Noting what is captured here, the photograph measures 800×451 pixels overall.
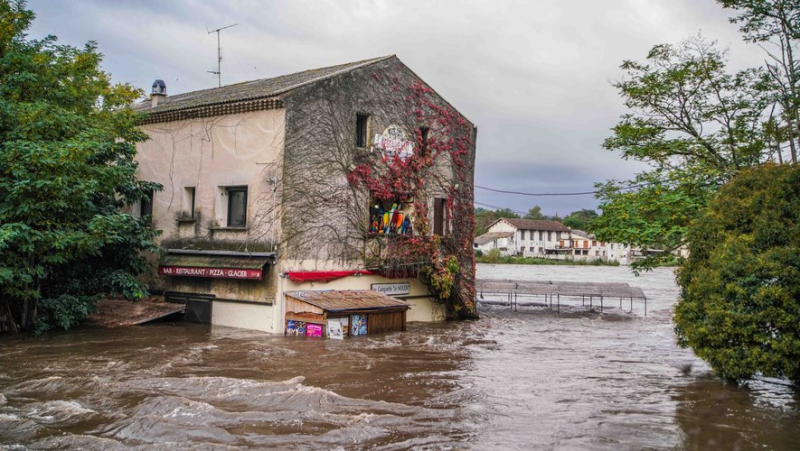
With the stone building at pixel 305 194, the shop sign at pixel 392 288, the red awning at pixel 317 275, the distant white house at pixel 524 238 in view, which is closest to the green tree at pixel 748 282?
the red awning at pixel 317 275

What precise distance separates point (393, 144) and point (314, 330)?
7278 mm

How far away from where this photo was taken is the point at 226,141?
1948cm

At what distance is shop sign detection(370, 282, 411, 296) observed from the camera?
21.1 meters

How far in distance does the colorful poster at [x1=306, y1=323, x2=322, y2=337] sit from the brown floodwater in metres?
0.55

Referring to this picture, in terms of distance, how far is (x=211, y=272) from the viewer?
18609 mm

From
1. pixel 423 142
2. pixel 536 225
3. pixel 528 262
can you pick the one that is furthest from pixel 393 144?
pixel 536 225

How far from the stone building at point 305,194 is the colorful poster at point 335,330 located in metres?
1.50

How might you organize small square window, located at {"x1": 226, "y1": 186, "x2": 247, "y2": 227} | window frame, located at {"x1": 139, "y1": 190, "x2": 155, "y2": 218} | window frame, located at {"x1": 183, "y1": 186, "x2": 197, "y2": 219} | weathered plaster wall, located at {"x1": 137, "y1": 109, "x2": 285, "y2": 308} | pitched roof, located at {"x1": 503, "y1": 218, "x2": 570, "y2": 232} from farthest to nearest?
pitched roof, located at {"x1": 503, "y1": 218, "x2": 570, "y2": 232}
window frame, located at {"x1": 139, "y1": 190, "x2": 155, "y2": 218}
window frame, located at {"x1": 183, "y1": 186, "x2": 197, "y2": 219}
small square window, located at {"x1": 226, "y1": 186, "x2": 247, "y2": 227}
weathered plaster wall, located at {"x1": 137, "y1": 109, "x2": 285, "y2": 308}

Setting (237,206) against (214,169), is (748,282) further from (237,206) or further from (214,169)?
(214,169)

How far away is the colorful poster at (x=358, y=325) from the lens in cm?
1794

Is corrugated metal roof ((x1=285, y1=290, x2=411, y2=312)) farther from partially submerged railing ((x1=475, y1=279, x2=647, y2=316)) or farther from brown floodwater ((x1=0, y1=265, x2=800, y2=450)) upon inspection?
partially submerged railing ((x1=475, y1=279, x2=647, y2=316))

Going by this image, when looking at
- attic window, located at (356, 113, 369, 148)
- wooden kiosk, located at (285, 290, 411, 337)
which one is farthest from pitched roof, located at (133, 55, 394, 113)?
wooden kiosk, located at (285, 290, 411, 337)

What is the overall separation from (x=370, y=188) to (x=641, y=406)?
12.1 metres

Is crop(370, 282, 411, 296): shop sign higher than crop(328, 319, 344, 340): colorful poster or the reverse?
higher
